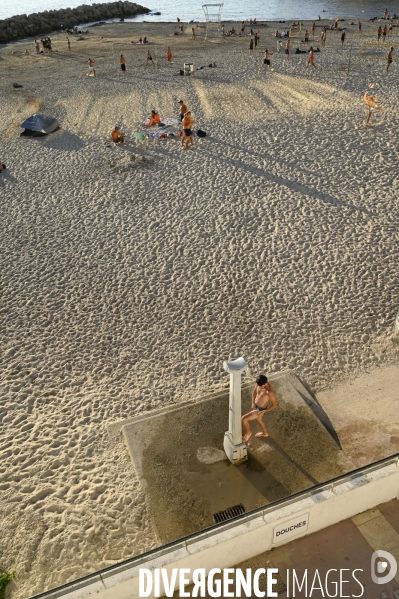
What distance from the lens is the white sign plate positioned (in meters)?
4.54

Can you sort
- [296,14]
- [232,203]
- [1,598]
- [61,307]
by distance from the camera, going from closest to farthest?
1. [1,598]
2. [61,307]
3. [232,203]
4. [296,14]

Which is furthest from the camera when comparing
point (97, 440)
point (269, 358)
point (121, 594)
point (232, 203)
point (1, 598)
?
point (232, 203)

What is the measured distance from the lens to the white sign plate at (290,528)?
4.54 m

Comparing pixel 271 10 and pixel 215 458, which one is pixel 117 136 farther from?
pixel 271 10

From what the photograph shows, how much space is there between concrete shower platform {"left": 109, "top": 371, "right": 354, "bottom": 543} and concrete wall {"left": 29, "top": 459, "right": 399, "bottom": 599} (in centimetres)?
95

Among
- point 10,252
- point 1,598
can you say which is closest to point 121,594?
point 1,598

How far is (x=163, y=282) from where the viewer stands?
32.6ft

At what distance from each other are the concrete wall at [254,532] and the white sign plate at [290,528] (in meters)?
0.01

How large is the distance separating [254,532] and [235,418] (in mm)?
1490

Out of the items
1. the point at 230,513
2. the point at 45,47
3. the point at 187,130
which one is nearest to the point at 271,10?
the point at 45,47

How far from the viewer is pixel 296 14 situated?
52.6 metres

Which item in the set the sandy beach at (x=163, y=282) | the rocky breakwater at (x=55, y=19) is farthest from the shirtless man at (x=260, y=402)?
the rocky breakwater at (x=55, y=19)

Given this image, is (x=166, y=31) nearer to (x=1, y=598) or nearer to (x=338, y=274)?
(x=338, y=274)

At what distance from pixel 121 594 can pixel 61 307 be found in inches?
243
